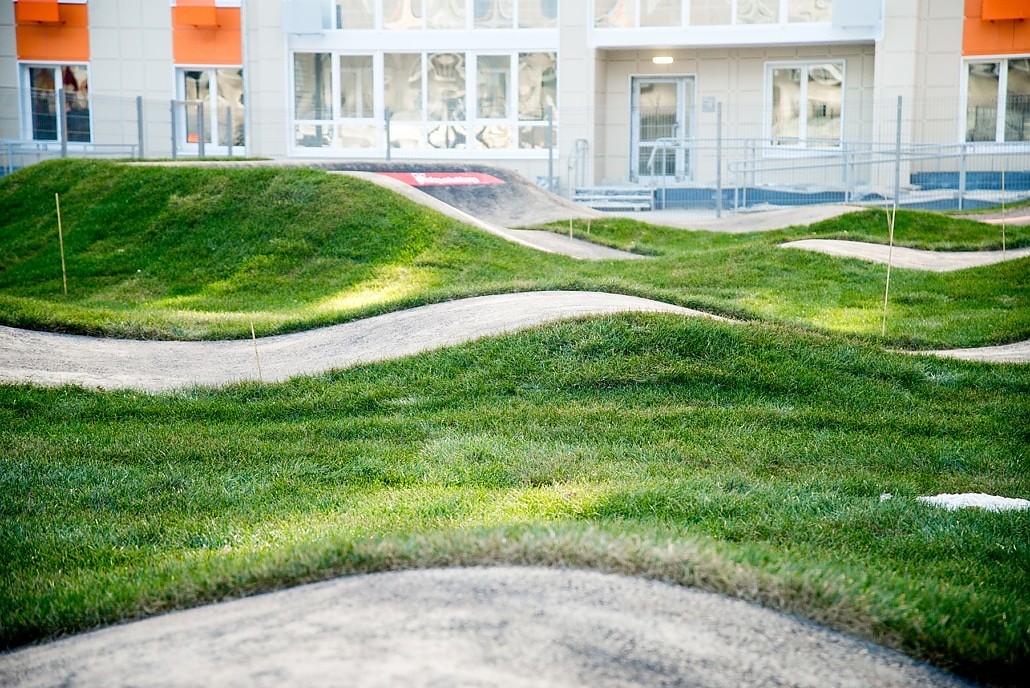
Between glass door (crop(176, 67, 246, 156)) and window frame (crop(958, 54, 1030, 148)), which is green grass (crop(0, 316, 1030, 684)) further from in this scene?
glass door (crop(176, 67, 246, 156))

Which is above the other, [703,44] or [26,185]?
[703,44]

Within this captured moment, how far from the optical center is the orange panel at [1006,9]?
2545 centimetres

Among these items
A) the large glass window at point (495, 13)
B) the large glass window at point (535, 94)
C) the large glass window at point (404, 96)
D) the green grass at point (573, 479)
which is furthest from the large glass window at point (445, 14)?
the green grass at point (573, 479)

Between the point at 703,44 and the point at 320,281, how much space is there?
17.1 meters

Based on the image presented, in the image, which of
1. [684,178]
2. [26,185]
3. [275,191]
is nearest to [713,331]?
[275,191]

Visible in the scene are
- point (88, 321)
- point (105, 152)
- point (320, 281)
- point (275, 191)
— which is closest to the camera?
point (88, 321)

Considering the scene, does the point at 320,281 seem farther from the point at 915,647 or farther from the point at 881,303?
the point at 915,647

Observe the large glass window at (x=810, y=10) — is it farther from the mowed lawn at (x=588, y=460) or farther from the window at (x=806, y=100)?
the mowed lawn at (x=588, y=460)

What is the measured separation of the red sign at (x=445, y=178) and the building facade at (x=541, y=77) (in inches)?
218

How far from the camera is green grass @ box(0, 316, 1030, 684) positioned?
12.3ft

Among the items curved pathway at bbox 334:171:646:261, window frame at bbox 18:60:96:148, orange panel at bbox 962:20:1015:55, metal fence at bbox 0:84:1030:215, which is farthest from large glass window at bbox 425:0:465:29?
curved pathway at bbox 334:171:646:261

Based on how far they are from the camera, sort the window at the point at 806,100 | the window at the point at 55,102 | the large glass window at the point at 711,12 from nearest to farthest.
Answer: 1. the large glass window at the point at 711,12
2. the window at the point at 806,100
3. the window at the point at 55,102

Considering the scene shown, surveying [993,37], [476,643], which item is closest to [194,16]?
[993,37]

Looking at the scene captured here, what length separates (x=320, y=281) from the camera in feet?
42.7
